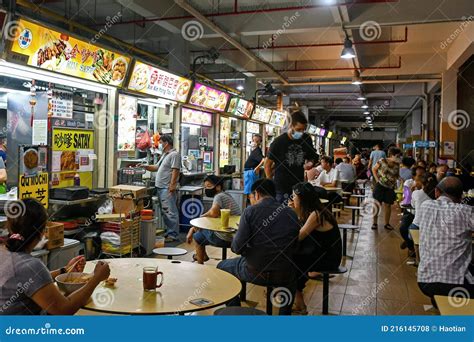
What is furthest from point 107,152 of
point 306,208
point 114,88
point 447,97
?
point 447,97

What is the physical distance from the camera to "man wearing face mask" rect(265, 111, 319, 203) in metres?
5.19

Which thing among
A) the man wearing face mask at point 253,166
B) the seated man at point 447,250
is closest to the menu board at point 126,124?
the man wearing face mask at point 253,166

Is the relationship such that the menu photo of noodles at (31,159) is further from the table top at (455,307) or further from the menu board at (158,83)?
the table top at (455,307)

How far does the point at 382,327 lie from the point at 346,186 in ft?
28.3

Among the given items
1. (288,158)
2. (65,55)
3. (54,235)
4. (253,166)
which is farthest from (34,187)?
(253,166)

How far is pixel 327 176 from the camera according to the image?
9.24 meters

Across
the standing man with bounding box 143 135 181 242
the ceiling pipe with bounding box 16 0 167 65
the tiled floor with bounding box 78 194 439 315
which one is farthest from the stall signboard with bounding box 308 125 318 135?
the standing man with bounding box 143 135 181 242

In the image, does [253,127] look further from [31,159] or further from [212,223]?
[31,159]

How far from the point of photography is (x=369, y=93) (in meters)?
18.4

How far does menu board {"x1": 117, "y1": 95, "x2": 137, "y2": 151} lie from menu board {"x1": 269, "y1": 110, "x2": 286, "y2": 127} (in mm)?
8149

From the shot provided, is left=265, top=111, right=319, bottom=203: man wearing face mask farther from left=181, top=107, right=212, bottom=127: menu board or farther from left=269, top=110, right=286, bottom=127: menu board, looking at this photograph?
left=269, top=110, right=286, bottom=127: menu board

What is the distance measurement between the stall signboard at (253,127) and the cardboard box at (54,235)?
980 centimetres

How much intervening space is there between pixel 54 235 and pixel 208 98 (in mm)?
5691

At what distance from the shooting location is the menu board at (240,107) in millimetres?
11116
